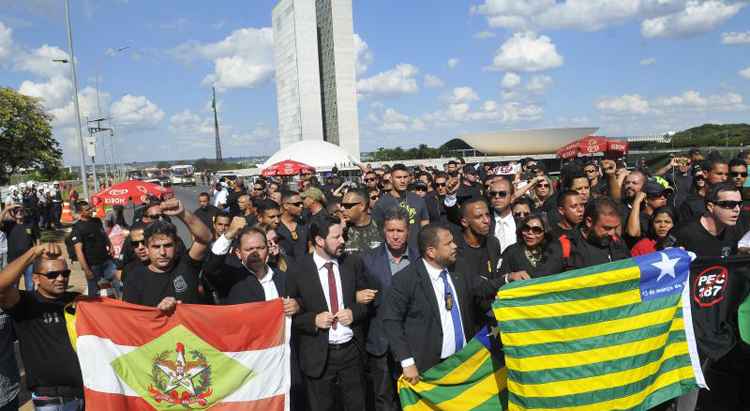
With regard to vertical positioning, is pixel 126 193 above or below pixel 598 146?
below

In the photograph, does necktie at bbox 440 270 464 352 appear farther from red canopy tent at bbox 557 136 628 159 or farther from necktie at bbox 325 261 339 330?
red canopy tent at bbox 557 136 628 159

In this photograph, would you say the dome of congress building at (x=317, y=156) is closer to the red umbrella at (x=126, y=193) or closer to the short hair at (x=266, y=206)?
the red umbrella at (x=126, y=193)

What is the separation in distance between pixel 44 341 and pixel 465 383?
3.06 meters

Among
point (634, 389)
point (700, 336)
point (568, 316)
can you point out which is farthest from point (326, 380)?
point (700, 336)

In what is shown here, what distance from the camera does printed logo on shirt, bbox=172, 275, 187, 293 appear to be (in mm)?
4059

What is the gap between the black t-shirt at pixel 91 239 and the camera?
780cm

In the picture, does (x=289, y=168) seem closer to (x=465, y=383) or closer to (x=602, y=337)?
(x=465, y=383)

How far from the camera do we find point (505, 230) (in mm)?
5820

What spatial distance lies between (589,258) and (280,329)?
254cm

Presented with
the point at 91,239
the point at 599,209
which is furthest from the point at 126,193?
the point at 599,209

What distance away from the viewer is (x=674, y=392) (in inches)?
150

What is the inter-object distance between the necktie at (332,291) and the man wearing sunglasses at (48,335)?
6.12 ft

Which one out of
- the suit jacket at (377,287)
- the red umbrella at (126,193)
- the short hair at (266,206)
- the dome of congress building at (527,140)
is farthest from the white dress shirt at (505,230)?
the dome of congress building at (527,140)

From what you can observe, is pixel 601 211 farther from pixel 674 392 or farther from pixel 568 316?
pixel 674 392
